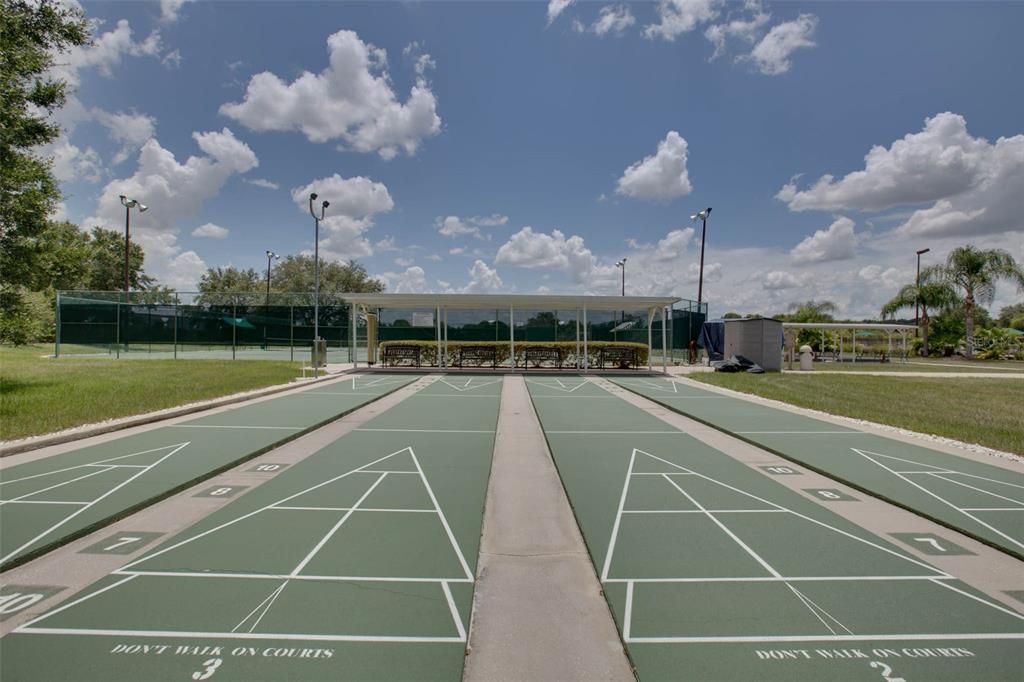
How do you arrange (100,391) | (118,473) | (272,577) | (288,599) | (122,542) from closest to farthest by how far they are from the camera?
(288,599)
(272,577)
(122,542)
(118,473)
(100,391)

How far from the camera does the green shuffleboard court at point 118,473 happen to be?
4.05 meters

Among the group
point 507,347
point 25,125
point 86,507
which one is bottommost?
point 86,507

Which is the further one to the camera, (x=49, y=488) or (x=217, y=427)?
(x=217, y=427)

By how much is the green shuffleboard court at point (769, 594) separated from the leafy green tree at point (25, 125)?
1281cm

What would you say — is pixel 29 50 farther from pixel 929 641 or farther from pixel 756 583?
pixel 929 641

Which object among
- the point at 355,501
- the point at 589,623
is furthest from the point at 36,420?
the point at 589,623

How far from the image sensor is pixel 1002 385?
52.1ft

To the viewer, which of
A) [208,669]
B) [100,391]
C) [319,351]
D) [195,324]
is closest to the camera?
[208,669]

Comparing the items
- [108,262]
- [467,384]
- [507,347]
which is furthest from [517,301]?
[108,262]

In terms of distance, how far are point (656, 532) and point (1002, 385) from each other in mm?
19030

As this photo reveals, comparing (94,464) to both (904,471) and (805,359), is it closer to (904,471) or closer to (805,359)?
(904,471)

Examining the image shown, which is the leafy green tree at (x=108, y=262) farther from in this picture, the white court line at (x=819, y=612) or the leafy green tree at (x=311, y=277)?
the white court line at (x=819, y=612)

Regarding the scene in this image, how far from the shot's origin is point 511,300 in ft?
65.4

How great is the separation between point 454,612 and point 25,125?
560 inches
